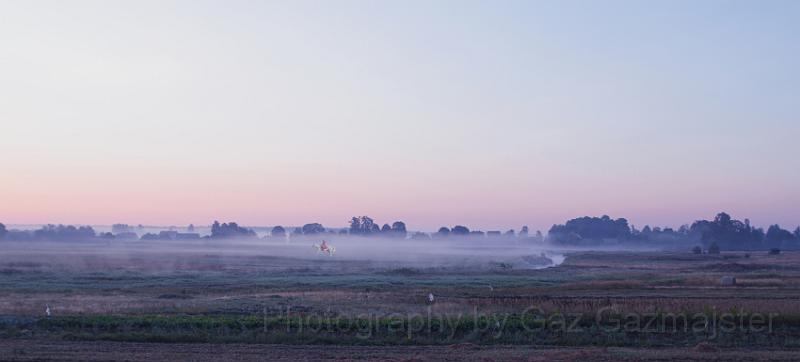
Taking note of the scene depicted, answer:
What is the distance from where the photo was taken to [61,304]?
3534 cm

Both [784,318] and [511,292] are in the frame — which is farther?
[511,292]

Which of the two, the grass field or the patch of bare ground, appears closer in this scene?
the patch of bare ground

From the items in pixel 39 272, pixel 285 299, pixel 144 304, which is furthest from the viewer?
pixel 39 272

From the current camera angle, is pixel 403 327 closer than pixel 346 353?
No

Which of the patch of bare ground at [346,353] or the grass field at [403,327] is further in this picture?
the grass field at [403,327]

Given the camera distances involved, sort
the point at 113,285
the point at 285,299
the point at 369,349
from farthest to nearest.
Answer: the point at 113,285 < the point at 285,299 < the point at 369,349

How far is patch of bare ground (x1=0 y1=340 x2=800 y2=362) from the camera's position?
19891 mm

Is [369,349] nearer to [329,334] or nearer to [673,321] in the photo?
[329,334]

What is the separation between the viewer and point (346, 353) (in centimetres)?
2105

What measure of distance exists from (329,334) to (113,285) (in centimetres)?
3274

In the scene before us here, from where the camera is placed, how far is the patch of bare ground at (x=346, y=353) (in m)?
19.9

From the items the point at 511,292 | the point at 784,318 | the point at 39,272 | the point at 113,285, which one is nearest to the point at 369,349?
the point at 784,318

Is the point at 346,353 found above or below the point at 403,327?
below

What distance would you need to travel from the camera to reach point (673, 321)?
25891mm
